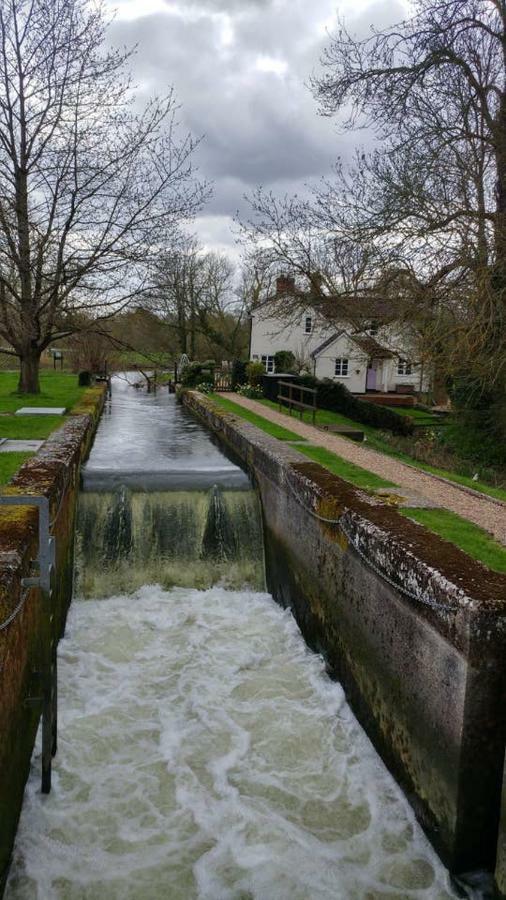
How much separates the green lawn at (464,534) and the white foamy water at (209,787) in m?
1.85

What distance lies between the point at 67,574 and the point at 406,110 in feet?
42.2

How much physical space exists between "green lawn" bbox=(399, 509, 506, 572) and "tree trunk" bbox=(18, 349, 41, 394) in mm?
12912

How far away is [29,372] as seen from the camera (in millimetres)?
17688

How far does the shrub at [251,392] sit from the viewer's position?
2439 cm

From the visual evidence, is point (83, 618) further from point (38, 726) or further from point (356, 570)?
point (356, 570)

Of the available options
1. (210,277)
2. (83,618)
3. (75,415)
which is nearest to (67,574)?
(83,618)

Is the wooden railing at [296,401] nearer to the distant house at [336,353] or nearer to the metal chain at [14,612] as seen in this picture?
the distant house at [336,353]

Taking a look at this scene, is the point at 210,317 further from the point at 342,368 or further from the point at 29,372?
the point at 29,372

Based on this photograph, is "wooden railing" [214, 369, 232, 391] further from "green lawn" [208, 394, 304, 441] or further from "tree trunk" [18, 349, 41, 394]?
"tree trunk" [18, 349, 41, 394]

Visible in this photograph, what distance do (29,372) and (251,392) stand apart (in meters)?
9.04

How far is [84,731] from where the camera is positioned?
567 centimetres

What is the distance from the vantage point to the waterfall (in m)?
8.52


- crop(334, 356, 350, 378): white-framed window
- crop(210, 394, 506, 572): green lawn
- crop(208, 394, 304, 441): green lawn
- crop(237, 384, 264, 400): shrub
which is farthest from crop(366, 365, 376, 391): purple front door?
crop(210, 394, 506, 572): green lawn

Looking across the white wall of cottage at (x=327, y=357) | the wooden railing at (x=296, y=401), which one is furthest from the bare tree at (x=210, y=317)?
the wooden railing at (x=296, y=401)
